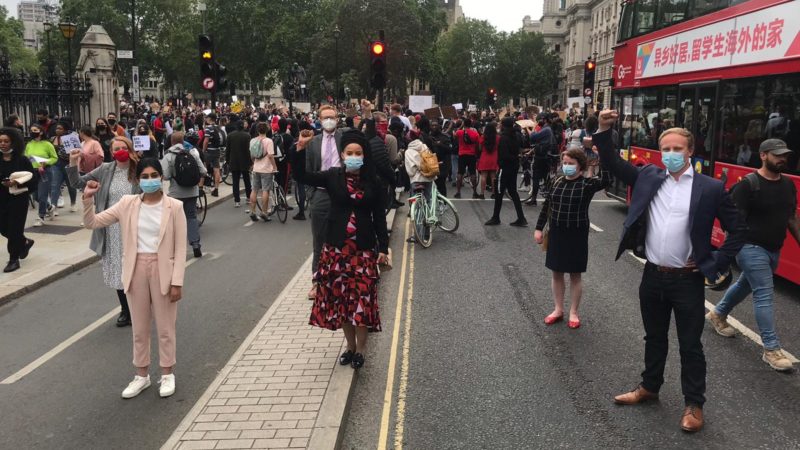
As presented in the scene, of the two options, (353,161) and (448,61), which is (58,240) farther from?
(448,61)

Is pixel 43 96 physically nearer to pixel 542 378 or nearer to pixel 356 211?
pixel 356 211

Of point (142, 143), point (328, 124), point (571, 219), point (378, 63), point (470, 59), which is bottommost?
point (571, 219)

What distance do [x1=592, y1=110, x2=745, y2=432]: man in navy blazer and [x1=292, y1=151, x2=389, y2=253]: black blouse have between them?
1830mm

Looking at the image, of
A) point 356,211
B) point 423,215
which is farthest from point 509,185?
point 356,211

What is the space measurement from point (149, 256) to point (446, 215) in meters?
7.46

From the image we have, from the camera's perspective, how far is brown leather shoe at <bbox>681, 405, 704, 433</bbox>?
4363mm

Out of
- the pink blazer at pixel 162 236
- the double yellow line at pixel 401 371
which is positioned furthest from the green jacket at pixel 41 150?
the pink blazer at pixel 162 236

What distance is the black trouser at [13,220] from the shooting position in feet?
28.1

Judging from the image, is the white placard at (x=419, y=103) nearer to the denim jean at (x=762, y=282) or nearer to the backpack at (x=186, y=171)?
the backpack at (x=186, y=171)

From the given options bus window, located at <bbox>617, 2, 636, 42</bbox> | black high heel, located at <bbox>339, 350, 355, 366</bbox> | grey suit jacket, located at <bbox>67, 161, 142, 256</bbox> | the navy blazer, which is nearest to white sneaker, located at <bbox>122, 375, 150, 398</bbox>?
black high heel, located at <bbox>339, 350, 355, 366</bbox>

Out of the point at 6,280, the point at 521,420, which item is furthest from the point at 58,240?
the point at 521,420

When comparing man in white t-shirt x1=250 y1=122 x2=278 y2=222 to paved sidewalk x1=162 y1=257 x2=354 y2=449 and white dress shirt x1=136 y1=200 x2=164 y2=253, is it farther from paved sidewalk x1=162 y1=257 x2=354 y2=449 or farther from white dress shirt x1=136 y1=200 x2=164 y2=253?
white dress shirt x1=136 y1=200 x2=164 y2=253

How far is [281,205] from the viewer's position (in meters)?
13.3

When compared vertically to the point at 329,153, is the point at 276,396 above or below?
below
